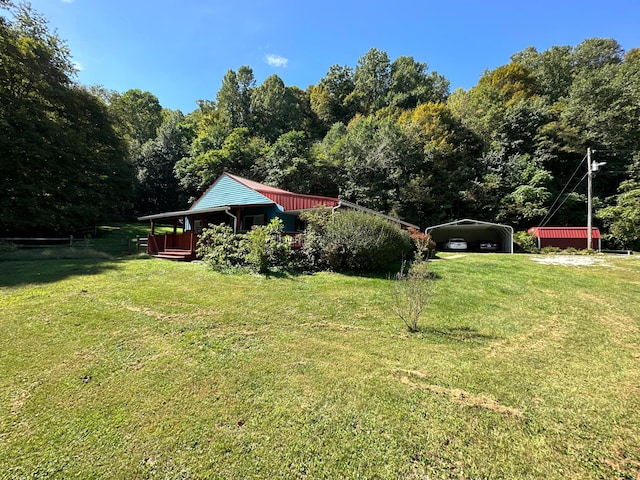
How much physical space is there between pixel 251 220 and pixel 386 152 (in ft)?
50.3

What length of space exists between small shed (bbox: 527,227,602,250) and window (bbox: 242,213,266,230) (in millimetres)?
18610

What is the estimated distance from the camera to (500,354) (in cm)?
419

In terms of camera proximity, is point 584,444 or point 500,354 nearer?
point 584,444

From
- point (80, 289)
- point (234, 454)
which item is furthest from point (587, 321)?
point (80, 289)

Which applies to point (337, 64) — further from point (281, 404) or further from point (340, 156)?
point (281, 404)

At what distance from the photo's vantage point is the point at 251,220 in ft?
51.8

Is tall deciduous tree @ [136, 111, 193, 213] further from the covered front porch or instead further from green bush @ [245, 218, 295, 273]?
green bush @ [245, 218, 295, 273]

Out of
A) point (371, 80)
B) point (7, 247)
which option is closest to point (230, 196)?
point (7, 247)

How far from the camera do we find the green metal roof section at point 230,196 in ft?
49.6

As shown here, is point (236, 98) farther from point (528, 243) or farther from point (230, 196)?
point (528, 243)

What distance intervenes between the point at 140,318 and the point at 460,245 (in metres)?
20.5

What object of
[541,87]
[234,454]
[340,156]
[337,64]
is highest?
[337,64]

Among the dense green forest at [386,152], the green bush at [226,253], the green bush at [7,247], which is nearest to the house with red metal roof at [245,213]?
the green bush at [226,253]

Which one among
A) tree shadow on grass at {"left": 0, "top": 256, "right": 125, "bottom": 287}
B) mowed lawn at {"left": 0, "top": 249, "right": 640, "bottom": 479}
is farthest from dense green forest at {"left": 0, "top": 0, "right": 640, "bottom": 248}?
mowed lawn at {"left": 0, "top": 249, "right": 640, "bottom": 479}
